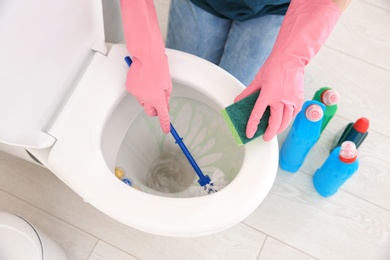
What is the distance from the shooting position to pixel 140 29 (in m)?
0.72

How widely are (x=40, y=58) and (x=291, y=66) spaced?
434 mm

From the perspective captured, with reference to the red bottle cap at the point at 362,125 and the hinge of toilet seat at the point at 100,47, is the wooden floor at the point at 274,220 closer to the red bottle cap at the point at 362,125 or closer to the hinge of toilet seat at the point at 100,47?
the red bottle cap at the point at 362,125

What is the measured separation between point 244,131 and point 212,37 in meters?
0.36

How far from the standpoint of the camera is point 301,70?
73 centimetres

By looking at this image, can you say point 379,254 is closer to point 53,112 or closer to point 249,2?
point 249,2

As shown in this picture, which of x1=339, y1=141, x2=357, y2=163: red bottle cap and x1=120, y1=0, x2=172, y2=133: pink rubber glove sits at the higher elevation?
x1=339, y1=141, x2=357, y2=163: red bottle cap

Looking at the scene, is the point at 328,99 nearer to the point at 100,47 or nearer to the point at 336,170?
the point at 336,170

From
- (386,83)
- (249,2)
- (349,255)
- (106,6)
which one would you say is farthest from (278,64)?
(386,83)

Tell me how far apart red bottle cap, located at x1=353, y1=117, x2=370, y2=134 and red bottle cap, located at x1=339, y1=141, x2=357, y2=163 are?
94 millimetres

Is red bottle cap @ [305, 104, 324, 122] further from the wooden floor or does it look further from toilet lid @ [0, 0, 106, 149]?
toilet lid @ [0, 0, 106, 149]

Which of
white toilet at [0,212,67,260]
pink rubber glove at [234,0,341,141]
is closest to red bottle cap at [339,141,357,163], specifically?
pink rubber glove at [234,0,341,141]

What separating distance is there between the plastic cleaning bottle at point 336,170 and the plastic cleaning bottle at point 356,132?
0.08 m

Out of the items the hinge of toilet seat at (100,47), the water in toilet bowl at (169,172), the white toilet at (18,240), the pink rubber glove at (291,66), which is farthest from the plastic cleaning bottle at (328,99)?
the white toilet at (18,240)

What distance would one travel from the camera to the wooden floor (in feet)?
3.37
